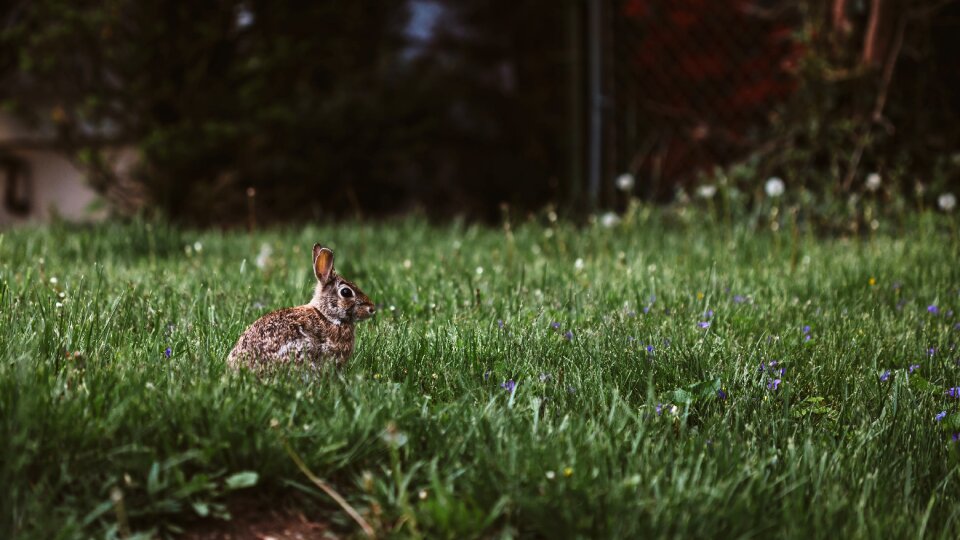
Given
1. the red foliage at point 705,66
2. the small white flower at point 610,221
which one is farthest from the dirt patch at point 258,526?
the red foliage at point 705,66

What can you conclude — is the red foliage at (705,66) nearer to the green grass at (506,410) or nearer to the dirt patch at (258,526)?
the green grass at (506,410)

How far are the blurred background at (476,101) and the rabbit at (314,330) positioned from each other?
170 inches

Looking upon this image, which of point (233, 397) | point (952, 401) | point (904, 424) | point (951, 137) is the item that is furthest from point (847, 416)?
point (951, 137)

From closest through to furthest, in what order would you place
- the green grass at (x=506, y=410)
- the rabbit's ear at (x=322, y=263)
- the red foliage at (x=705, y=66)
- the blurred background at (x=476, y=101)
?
the green grass at (x=506, y=410)
the rabbit's ear at (x=322, y=263)
the blurred background at (x=476, y=101)
the red foliage at (x=705, y=66)

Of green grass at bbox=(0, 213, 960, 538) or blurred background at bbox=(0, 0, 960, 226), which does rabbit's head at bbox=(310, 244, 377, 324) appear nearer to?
green grass at bbox=(0, 213, 960, 538)

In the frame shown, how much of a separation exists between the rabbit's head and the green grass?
6.3 inches

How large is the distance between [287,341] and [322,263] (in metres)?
0.29

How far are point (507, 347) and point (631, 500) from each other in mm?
1060

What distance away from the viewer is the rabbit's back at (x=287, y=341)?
2545 mm

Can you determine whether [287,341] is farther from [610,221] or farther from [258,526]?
[610,221]

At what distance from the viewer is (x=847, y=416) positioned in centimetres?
284

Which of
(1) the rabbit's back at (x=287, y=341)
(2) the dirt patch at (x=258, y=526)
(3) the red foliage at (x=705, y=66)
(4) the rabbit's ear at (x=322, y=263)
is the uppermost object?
(3) the red foliage at (x=705, y=66)

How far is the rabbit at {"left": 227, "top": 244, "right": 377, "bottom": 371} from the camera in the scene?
2.55 metres

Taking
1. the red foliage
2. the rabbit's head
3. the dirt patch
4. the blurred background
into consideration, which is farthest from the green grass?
the red foliage
